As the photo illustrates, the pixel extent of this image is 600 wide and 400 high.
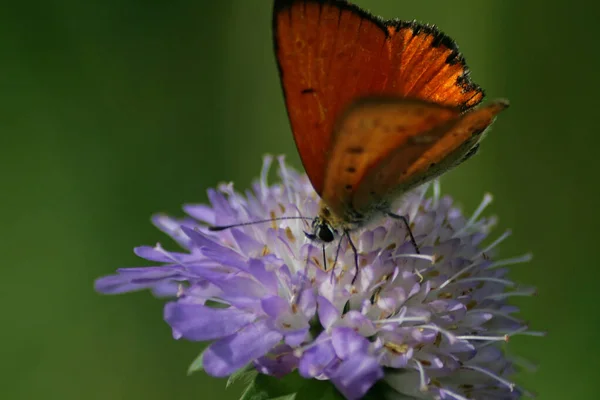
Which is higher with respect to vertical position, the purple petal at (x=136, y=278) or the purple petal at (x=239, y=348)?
the purple petal at (x=136, y=278)

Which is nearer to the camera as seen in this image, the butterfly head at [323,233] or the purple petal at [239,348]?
the purple petal at [239,348]

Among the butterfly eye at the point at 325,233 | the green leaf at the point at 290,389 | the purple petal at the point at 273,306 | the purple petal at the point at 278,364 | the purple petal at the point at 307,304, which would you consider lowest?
the green leaf at the point at 290,389

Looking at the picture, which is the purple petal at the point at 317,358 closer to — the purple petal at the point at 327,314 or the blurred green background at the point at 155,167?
the purple petal at the point at 327,314

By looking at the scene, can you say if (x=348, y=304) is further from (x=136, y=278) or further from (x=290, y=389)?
(x=136, y=278)

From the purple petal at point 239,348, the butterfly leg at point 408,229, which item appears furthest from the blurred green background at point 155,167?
the purple petal at point 239,348

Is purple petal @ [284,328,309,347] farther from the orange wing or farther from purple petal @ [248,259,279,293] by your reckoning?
the orange wing

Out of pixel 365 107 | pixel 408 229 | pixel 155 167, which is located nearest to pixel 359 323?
pixel 408 229

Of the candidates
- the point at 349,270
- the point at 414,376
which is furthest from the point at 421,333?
the point at 349,270
